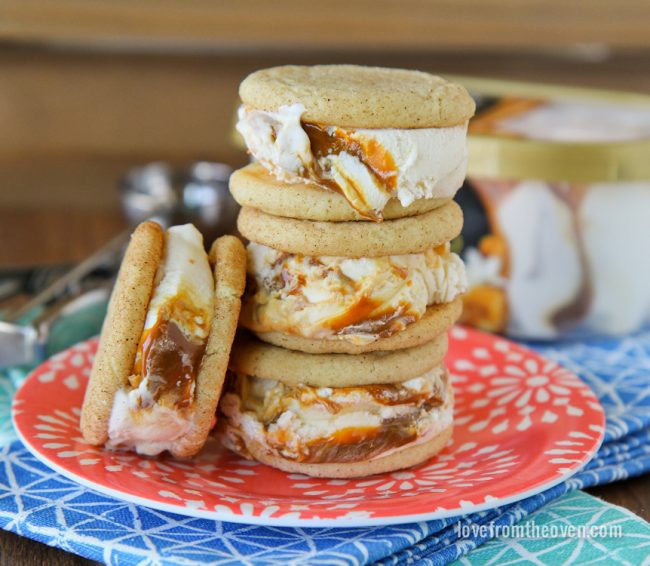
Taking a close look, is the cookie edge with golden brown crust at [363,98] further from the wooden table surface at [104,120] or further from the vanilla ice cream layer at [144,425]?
the wooden table surface at [104,120]

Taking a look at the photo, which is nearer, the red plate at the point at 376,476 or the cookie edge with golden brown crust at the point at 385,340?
the red plate at the point at 376,476

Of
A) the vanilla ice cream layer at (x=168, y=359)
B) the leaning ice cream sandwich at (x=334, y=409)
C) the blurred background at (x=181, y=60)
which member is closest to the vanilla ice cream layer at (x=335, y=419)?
the leaning ice cream sandwich at (x=334, y=409)

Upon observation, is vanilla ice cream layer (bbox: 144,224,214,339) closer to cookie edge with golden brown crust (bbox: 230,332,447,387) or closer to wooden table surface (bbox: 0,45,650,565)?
cookie edge with golden brown crust (bbox: 230,332,447,387)

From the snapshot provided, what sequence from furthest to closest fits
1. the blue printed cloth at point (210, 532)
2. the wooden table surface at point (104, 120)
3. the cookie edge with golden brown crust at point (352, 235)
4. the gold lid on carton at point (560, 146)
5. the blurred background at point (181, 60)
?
the wooden table surface at point (104, 120) → the blurred background at point (181, 60) → the gold lid on carton at point (560, 146) → the cookie edge with golden brown crust at point (352, 235) → the blue printed cloth at point (210, 532)

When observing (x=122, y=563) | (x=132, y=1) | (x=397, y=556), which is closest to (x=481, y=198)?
(x=397, y=556)

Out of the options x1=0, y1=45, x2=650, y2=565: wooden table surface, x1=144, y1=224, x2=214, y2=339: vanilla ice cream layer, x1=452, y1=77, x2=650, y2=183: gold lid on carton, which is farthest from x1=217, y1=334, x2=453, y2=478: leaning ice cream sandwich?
x1=0, y1=45, x2=650, y2=565: wooden table surface

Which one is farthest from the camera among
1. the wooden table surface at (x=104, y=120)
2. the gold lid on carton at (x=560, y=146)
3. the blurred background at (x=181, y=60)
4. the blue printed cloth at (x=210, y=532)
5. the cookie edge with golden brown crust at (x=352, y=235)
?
the wooden table surface at (x=104, y=120)
